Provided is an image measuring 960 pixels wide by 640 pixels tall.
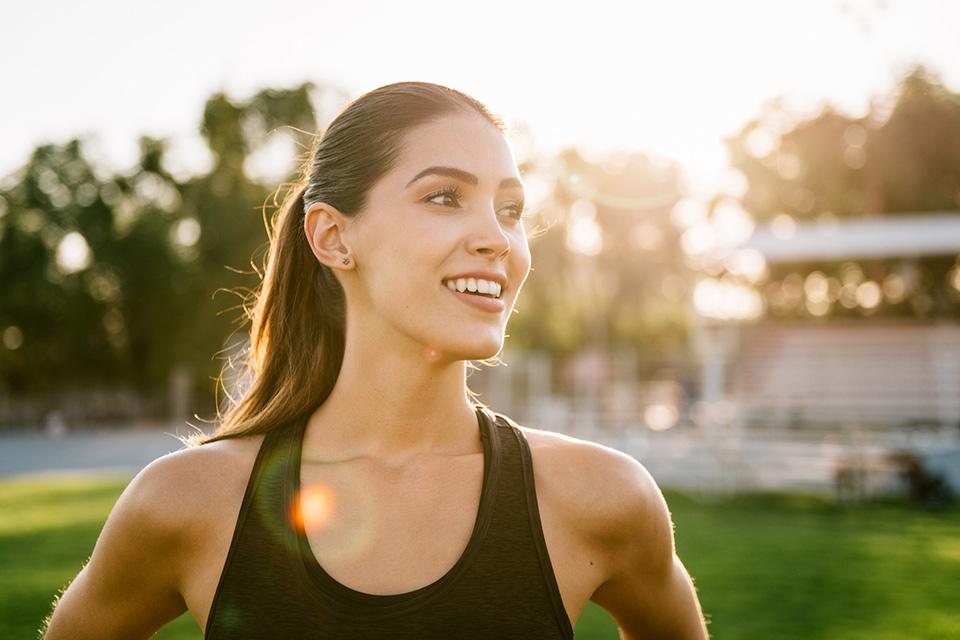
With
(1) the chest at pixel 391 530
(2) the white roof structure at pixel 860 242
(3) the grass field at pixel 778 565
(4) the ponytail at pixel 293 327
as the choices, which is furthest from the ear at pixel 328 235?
(2) the white roof structure at pixel 860 242

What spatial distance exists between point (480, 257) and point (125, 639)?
1.02 m

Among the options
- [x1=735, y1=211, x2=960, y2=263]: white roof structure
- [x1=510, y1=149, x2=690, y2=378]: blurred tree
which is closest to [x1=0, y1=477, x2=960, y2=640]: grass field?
[x1=735, y1=211, x2=960, y2=263]: white roof structure

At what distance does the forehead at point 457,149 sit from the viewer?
1852 millimetres

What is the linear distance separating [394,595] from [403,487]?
0.81 ft

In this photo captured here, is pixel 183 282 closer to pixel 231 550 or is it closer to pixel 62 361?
pixel 62 361

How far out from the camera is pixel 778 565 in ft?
26.2

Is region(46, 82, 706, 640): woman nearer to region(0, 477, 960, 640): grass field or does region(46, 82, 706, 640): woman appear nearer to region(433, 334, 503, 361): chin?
region(433, 334, 503, 361): chin

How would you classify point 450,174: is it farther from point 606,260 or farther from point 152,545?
point 606,260

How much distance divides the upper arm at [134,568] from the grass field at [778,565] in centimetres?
415

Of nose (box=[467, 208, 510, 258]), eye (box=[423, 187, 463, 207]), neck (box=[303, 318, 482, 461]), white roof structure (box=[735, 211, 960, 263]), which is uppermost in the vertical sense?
eye (box=[423, 187, 463, 207])

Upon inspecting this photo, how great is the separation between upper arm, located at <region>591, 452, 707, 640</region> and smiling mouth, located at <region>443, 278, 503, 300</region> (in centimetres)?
43

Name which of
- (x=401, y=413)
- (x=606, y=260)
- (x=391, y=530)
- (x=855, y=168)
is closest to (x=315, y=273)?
(x=401, y=413)

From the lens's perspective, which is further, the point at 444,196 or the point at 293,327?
the point at 293,327

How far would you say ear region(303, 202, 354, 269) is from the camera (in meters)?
1.97
